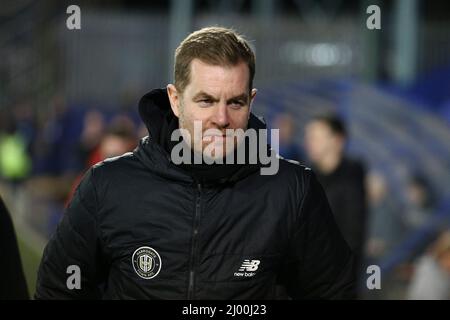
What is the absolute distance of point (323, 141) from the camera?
8.08 meters

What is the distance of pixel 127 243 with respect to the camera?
351 cm

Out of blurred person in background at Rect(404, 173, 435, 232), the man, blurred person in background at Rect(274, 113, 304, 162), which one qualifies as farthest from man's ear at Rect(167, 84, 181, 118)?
blurred person in background at Rect(274, 113, 304, 162)

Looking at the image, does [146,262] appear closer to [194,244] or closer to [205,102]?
[194,244]

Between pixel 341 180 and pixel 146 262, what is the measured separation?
444 cm

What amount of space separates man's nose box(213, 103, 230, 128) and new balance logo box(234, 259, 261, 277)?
0.44m

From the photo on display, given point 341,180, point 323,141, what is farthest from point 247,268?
point 323,141

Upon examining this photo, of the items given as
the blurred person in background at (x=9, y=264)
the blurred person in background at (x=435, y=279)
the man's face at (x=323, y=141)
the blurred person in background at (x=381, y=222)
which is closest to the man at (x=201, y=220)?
the blurred person in background at (x=9, y=264)

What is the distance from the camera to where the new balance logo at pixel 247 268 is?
3459mm

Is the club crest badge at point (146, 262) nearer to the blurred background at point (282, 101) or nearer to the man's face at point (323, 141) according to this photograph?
the blurred background at point (282, 101)

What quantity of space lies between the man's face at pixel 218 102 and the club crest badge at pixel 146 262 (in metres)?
0.36

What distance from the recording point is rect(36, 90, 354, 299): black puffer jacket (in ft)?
11.4

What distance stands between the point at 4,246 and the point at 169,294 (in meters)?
0.63
